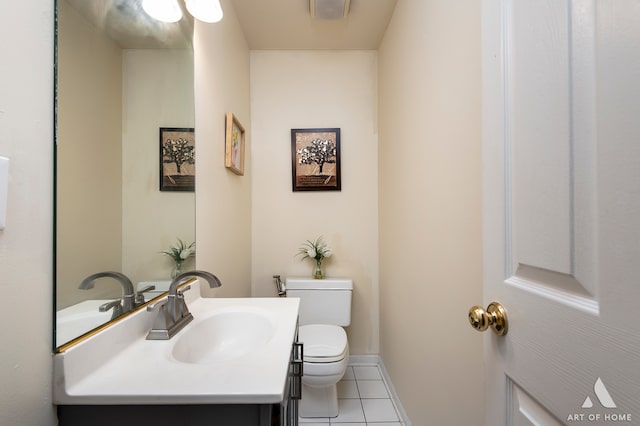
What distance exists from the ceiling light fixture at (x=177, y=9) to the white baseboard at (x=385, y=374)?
2.15 meters

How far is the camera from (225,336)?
99 cm

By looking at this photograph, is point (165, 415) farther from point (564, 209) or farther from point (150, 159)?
point (564, 209)

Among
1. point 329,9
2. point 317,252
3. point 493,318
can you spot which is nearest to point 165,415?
point 493,318

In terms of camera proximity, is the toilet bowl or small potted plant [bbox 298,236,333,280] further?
small potted plant [bbox 298,236,333,280]

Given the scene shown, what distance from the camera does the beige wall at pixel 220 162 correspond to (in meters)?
1.21

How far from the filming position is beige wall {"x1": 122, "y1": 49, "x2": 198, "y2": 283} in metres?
→ 0.79

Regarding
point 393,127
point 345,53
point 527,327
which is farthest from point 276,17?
point 527,327

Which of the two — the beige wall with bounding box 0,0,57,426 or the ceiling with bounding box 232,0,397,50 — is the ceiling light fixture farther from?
the ceiling with bounding box 232,0,397,50

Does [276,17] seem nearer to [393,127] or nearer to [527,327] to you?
[393,127]

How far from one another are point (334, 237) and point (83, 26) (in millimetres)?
1713

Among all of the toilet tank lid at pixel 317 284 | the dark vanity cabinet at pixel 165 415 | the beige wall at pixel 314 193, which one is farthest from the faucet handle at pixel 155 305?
the beige wall at pixel 314 193

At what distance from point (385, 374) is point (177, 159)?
6.23ft

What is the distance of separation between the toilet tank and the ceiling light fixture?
156 centimetres

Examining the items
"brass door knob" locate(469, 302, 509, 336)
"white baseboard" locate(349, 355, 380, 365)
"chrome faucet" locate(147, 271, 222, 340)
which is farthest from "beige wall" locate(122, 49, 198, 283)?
"white baseboard" locate(349, 355, 380, 365)
